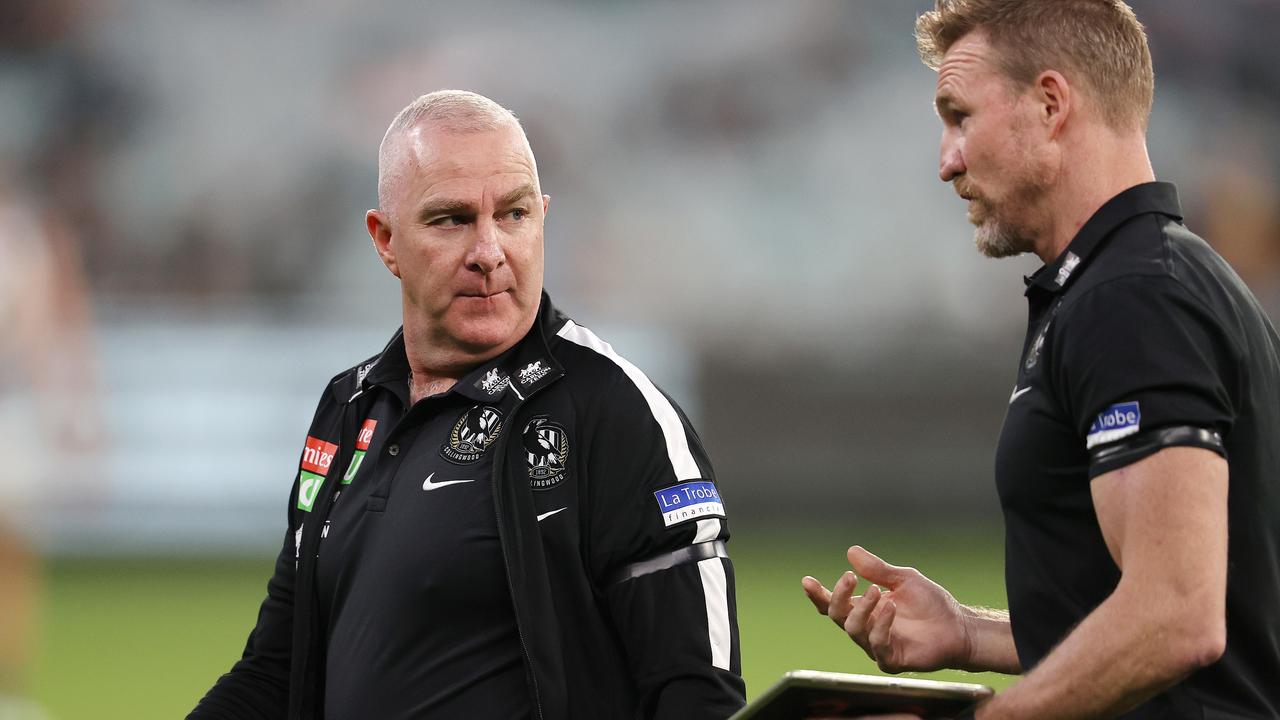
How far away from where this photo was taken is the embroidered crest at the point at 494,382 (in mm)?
2932

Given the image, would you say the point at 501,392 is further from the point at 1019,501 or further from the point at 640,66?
the point at 640,66

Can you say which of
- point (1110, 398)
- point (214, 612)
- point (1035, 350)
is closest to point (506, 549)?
point (1035, 350)

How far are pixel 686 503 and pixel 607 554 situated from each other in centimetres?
16

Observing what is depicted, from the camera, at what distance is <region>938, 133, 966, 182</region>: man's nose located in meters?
2.59

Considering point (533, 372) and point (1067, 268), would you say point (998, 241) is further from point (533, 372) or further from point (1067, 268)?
point (533, 372)

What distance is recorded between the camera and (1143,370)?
7.10ft

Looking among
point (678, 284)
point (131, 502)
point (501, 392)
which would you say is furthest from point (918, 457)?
point (501, 392)

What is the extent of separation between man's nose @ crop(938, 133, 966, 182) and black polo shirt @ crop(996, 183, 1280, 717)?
0.76 ft

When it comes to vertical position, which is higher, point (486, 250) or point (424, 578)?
point (486, 250)

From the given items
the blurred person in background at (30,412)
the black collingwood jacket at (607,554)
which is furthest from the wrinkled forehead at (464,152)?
the blurred person in background at (30,412)

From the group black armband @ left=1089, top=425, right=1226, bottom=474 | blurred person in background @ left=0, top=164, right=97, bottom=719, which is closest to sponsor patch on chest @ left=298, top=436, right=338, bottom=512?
black armband @ left=1089, top=425, right=1226, bottom=474

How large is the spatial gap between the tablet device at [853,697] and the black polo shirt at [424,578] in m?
0.54

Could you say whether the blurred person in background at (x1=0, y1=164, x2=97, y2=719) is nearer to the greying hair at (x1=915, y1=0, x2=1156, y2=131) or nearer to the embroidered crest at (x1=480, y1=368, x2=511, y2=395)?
the embroidered crest at (x1=480, y1=368, x2=511, y2=395)

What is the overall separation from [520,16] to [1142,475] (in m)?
14.5
